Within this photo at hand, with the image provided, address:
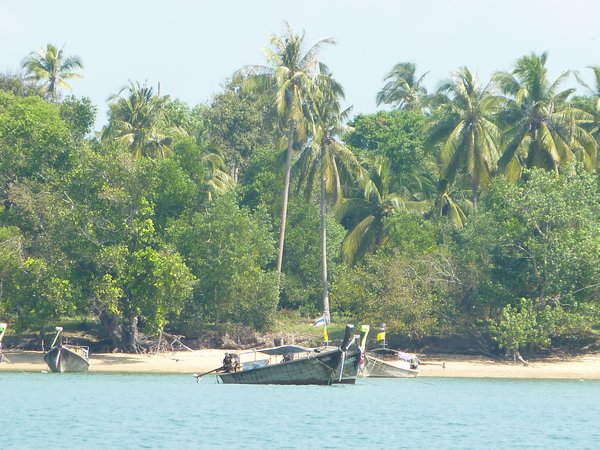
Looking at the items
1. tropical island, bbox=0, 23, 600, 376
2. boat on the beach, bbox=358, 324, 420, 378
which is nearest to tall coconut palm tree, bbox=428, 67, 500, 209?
tropical island, bbox=0, 23, 600, 376

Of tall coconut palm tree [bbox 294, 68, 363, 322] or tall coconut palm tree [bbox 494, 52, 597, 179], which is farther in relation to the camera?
tall coconut palm tree [bbox 294, 68, 363, 322]

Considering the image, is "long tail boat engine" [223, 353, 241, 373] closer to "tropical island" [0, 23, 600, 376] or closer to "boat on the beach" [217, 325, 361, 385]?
"boat on the beach" [217, 325, 361, 385]

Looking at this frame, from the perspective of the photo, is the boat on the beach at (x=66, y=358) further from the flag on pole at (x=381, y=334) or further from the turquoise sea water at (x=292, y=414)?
the flag on pole at (x=381, y=334)

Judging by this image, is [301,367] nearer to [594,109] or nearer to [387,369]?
[387,369]

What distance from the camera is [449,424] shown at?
39.7 m

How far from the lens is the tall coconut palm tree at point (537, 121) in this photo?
6344cm

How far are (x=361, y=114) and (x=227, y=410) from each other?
5095cm

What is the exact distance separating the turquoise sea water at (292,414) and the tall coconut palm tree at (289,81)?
1738cm

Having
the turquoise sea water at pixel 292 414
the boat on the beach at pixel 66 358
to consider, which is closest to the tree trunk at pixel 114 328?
the boat on the beach at pixel 66 358

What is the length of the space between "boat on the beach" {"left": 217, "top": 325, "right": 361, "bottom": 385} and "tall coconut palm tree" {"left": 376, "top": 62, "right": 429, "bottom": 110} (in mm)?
59011

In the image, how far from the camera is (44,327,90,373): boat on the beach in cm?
5531

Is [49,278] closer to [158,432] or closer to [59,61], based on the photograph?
[158,432]

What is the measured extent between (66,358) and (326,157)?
69.6ft

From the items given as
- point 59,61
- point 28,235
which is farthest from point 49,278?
point 59,61
